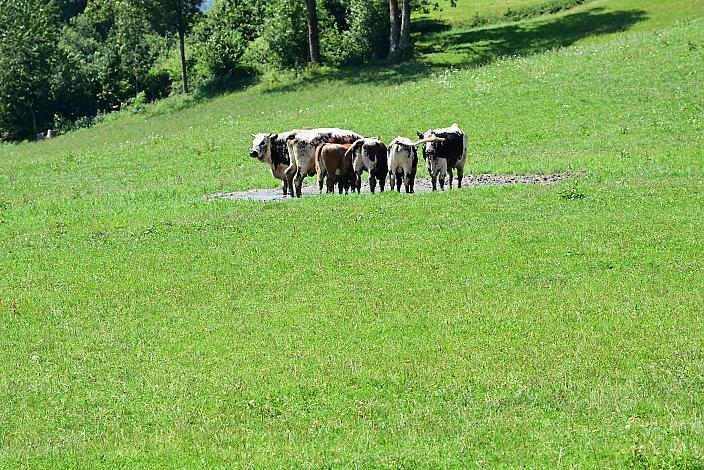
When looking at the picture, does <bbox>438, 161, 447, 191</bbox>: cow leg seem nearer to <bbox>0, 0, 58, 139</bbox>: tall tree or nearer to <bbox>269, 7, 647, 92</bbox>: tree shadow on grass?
<bbox>269, 7, 647, 92</bbox>: tree shadow on grass

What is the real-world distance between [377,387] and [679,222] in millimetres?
11238

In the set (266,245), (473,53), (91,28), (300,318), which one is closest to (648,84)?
(473,53)

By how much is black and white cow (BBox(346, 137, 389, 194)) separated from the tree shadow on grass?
2777cm

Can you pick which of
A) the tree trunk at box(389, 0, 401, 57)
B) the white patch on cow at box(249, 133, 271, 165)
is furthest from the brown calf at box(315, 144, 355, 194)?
the tree trunk at box(389, 0, 401, 57)

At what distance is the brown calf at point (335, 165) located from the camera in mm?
30859

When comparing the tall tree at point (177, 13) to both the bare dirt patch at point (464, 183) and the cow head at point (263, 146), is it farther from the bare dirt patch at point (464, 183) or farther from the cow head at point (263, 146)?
the bare dirt patch at point (464, 183)

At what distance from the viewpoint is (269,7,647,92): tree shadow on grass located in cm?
5978

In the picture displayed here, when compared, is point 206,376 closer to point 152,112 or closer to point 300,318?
point 300,318

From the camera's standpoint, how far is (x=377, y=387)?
501 inches

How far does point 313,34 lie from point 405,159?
129 ft

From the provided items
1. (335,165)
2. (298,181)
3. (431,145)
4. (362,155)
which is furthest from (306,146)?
(431,145)

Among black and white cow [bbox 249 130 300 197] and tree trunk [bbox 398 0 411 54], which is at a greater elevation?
tree trunk [bbox 398 0 411 54]

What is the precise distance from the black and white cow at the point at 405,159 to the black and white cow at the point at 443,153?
339mm

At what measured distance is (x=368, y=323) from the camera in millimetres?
15516
